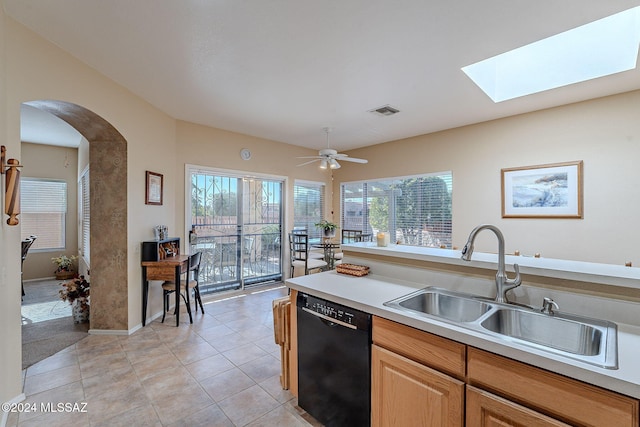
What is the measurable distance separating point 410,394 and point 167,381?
205cm

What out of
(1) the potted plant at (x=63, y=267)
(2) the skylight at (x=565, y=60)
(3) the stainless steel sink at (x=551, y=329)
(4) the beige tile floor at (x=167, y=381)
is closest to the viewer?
(3) the stainless steel sink at (x=551, y=329)

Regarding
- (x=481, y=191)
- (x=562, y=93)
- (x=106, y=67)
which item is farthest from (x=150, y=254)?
(x=562, y=93)

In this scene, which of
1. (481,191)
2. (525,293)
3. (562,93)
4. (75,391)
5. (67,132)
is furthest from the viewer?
(67,132)

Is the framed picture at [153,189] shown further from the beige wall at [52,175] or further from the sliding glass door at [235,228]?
the beige wall at [52,175]

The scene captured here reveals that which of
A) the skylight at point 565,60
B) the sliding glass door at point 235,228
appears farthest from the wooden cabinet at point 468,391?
the sliding glass door at point 235,228

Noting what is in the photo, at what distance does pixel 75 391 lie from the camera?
A: 2.19m

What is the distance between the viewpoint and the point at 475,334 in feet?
3.80

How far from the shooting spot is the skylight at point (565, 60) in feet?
8.21

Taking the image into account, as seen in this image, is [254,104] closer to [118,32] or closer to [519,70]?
[118,32]

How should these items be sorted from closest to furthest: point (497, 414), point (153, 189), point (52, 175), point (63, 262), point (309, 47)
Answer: point (497, 414), point (309, 47), point (153, 189), point (63, 262), point (52, 175)

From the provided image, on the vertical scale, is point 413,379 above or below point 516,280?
below

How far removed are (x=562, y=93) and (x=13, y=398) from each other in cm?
579

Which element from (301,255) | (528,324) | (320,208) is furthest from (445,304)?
(320,208)

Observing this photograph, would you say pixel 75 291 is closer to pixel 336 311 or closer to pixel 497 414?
pixel 336 311
